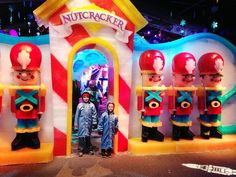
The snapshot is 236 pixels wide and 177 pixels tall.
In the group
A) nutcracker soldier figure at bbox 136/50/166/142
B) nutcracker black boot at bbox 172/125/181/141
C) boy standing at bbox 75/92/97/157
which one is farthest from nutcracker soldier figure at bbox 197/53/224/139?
boy standing at bbox 75/92/97/157

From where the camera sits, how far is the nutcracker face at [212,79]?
18.8 feet

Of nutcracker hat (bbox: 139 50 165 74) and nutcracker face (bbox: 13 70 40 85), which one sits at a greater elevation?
nutcracker hat (bbox: 139 50 165 74)

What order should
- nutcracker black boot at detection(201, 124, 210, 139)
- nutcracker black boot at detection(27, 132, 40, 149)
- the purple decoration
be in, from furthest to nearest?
the purple decoration, nutcracker black boot at detection(201, 124, 210, 139), nutcracker black boot at detection(27, 132, 40, 149)

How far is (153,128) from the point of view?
5.62m

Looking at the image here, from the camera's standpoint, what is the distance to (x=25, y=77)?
4805 millimetres

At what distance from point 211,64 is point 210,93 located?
2.11 feet

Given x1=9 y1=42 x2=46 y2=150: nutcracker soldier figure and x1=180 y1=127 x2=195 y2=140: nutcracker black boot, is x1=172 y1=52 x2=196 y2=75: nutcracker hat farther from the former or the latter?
x1=9 y1=42 x2=46 y2=150: nutcracker soldier figure

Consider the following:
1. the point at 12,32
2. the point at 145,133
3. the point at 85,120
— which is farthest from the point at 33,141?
the point at 12,32

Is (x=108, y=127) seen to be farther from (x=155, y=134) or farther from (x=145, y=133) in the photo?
(x=155, y=134)

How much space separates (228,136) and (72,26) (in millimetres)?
4376

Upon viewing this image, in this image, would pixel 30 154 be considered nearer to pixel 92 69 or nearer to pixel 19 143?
pixel 19 143

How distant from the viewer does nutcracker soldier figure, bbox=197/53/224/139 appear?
5.67 m

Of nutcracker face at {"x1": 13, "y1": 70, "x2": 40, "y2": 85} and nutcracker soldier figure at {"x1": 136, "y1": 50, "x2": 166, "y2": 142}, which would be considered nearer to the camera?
nutcracker face at {"x1": 13, "y1": 70, "x2": 40, "y2": 85}

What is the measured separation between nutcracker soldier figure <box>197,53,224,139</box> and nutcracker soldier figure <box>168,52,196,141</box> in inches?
13.8
